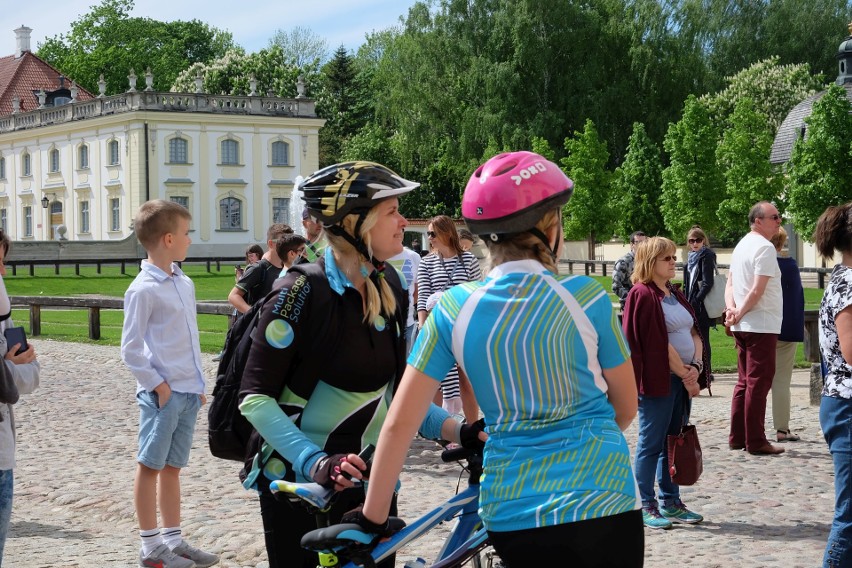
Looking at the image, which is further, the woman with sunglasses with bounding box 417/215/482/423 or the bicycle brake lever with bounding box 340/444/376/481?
the woman with sunglasses with bounding box 417/215/482/423

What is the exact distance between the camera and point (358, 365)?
3795 millimetres

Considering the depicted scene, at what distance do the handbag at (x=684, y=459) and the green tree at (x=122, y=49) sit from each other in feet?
276

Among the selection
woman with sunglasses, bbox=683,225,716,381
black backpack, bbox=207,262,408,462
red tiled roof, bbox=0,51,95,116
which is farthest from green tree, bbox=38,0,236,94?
black backpack, bbox=207,262,408,462

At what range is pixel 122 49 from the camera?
89250mm

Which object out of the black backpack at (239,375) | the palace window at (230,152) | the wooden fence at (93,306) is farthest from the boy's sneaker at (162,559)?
the palace window at (230,152)

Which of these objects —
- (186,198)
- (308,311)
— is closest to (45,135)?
(186,198)

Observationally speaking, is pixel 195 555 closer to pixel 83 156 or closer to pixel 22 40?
pixel 83 156

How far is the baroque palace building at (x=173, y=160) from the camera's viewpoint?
69.8m

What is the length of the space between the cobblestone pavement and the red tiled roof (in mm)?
75049

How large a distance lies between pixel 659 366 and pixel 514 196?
4.84 m

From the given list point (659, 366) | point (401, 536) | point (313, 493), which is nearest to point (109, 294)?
point (659, 366)

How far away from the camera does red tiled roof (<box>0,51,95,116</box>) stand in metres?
83.9

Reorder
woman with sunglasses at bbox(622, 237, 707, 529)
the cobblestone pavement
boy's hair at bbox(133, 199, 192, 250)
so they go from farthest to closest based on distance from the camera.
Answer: woman with sunglasses at bbox(622, 237, 707, 529)
the cobblestone pavement
boy's hair at bbox(133, 199, 192, 250)

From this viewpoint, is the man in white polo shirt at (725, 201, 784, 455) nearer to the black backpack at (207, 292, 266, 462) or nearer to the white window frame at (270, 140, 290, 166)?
the black backpack at (207, 292, 266, 462)
